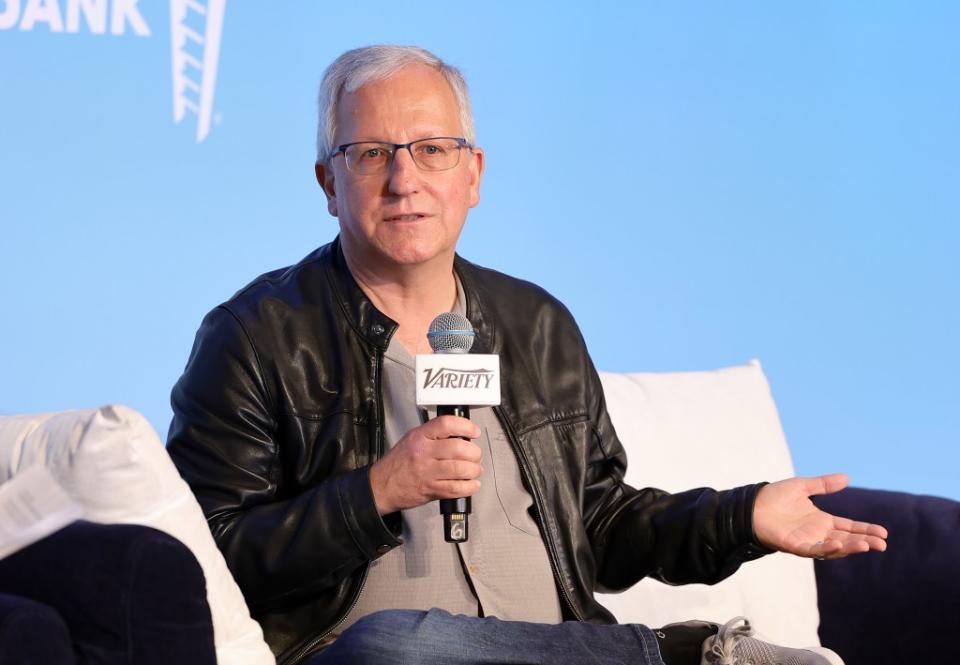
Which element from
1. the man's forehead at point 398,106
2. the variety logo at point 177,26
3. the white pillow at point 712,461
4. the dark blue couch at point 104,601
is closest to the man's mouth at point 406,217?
the man's forehead at point 398,106

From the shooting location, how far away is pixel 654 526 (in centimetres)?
228

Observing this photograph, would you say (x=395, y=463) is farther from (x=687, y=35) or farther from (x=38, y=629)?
(x=687, y=35)

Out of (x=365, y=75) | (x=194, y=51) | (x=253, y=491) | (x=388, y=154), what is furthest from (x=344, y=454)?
(x=194, y=51)

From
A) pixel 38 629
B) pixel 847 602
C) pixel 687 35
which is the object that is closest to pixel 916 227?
pixel 687 35

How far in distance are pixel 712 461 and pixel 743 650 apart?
97 centimetres

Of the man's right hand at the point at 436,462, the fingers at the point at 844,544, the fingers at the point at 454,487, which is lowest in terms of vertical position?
the fingers at the point at 844,544

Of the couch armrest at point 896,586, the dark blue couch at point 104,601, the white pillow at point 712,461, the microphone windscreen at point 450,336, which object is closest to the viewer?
the dark blue couch at point 104,601

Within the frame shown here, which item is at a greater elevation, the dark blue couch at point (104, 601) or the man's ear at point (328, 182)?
the man's ear at point (328, 182)

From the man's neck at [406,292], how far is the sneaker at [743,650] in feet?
2.20

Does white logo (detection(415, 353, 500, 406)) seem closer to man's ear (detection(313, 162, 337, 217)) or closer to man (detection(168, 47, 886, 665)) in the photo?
man (detection(168, 47, 886, 665))

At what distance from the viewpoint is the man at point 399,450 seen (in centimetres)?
197

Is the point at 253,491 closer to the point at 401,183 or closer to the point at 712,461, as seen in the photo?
the point at 401,183

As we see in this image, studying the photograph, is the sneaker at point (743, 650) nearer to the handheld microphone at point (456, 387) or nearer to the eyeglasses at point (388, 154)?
the handheld microphone at point (456, 387)

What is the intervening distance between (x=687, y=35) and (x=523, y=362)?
1888 millimetres
